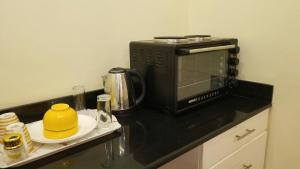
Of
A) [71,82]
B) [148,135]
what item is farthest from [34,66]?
[148,135]

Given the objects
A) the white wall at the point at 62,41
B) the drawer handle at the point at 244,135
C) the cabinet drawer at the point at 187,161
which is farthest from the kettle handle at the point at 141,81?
the drawer handle at the point at 244,135

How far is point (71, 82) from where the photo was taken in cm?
114

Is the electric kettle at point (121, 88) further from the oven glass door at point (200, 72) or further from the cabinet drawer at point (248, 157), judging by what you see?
the cabinet drawer at point (248, 157)

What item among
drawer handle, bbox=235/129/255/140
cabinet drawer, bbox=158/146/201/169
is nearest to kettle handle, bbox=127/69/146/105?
cabinet drawer, bbox=158/146/201/169

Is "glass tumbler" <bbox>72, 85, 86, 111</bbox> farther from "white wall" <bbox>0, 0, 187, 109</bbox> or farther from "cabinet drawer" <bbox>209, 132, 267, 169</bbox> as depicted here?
"cabinet drawer" <bbox>209, 132, 267, 169</bbox>

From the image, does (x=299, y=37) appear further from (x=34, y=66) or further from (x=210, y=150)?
(x=34, y=66)

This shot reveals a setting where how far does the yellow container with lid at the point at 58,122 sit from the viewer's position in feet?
2.72

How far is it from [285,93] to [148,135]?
0.76 metres

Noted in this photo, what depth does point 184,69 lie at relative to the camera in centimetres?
110

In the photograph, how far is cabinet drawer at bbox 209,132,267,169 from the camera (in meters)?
1.06

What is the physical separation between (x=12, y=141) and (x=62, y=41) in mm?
522

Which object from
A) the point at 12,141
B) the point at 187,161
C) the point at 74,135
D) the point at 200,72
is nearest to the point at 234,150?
the point at 187,161

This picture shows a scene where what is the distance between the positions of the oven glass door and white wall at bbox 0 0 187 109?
383mm

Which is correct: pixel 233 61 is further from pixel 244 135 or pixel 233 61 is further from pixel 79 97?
pixel 79 97
